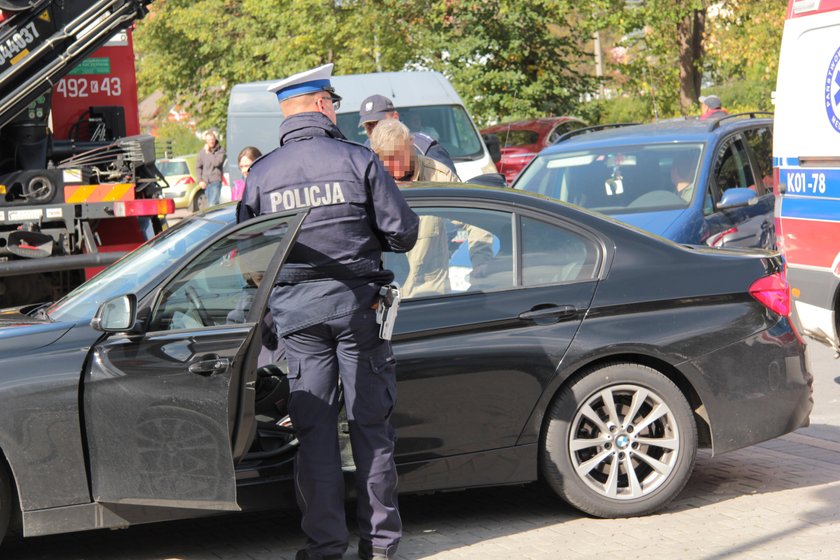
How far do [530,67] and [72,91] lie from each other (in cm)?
1352

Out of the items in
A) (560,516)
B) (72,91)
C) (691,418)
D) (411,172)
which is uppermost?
(72,91)

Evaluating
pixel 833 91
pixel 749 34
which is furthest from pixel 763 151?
pixel 749 34

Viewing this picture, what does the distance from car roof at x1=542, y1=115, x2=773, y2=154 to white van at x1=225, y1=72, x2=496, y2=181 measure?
13.5 feet

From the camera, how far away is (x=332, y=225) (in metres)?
4.56

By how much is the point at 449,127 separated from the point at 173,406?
1070 cm

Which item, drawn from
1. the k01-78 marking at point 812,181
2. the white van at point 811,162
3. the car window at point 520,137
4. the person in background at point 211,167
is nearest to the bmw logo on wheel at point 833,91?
the white van at point 811,162

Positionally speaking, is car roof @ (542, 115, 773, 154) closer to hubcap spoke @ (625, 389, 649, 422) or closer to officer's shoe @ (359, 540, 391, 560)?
hubcap spoke @ (625, 389, 649, 422)

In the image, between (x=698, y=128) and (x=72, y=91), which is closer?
(x=698, y=128)

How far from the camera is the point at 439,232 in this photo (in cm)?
530

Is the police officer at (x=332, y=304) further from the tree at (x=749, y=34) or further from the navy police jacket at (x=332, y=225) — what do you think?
the tree at (x=749, y=34)

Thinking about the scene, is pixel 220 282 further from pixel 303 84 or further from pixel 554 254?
pixel 554 254

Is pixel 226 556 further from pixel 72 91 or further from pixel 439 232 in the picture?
pixel 72 91

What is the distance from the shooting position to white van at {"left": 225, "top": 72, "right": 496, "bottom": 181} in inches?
571

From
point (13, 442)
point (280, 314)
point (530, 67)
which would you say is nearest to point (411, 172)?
point (280, 314)
